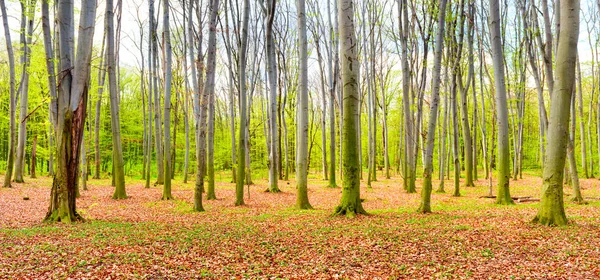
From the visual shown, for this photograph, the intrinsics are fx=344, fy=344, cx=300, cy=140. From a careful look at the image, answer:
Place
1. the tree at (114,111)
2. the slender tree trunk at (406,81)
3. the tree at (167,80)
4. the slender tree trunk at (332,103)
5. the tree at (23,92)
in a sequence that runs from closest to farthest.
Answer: the tree at (114,111) → the tree at (167,80) → the slender tree trunk at (406,81) → the tree at (23,92) → the slender tree trunk at (332,103)

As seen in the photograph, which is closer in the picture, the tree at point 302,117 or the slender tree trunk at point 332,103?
the tree at point 302,117

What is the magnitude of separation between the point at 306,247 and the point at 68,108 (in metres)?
5.46

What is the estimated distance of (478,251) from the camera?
5043mm

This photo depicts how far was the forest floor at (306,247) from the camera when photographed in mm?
4297

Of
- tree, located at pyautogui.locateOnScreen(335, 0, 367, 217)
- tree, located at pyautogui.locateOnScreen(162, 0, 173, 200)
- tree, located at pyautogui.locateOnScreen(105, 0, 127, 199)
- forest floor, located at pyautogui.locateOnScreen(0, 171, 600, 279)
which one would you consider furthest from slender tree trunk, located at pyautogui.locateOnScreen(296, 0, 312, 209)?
tree, located at pyautogui.locateOnScreen(105, 0, 127, 199)

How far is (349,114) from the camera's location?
25.7 feet

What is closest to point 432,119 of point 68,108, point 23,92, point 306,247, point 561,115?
point 561,115

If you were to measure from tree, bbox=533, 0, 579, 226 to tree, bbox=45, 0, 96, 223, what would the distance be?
9.21m

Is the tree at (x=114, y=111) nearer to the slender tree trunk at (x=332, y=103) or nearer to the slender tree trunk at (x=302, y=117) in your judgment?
the slender tree trunk at (x=302, y=117)

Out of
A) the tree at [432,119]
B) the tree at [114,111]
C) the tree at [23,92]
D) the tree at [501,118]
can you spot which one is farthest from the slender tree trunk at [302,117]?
the tree at [23,92]

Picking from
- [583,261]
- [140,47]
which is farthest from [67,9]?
[140,47]

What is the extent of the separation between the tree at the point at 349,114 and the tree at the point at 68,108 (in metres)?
5.44

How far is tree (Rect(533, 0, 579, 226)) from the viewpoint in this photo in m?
6.26

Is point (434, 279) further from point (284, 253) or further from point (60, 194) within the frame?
point (60, 194)
